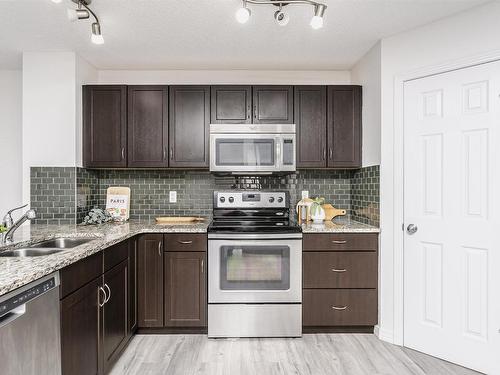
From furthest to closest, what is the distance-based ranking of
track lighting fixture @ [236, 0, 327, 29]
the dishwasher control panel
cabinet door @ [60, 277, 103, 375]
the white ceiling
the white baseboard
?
the white baseboard
the white ceiling
track lighting fixture @ [236, 0, 327, 29]
cabinet door @ [60, 277, 103, 375]
the dishwasher control panel

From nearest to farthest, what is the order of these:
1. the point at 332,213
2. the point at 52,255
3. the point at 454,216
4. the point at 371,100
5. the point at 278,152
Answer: the point at 52,255 < the point at 454,216 < the point at 371,100 < the point at 278,152 < the point at 332,213

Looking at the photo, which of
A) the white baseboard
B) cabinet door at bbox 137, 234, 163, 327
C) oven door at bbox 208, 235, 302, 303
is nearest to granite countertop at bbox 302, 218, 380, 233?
oven door at bbox 208, 235, 302, 303

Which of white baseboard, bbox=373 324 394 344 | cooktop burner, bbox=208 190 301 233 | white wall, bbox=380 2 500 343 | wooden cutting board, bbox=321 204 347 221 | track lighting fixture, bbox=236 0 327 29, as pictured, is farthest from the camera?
wooden cutting board, bbox=321 204 347 221

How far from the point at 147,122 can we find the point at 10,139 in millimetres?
1521

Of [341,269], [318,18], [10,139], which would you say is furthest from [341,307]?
[10,139]

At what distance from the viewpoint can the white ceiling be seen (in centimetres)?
234

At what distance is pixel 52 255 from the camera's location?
1729 mm

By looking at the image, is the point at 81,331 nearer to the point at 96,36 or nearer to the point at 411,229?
the point at 96,36

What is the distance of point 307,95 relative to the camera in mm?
3285

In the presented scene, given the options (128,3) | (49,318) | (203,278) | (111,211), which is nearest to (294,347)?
(203,278)

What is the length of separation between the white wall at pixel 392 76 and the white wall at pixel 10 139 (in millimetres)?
3538

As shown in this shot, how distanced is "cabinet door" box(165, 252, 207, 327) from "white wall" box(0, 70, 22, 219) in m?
1.95

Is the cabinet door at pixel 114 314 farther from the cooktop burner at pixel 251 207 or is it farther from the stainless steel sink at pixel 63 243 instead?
the cooktop burner at pixel 251 207

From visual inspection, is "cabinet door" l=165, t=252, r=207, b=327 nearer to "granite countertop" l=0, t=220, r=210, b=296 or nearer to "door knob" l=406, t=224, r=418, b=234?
"granite countertop" l=0, t=220, r=210, b=296
